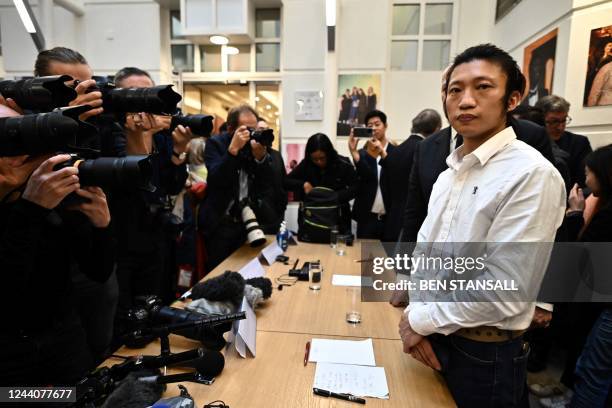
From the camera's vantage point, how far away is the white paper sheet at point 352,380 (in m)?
0.93

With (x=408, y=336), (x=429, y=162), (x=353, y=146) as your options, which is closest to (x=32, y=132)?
(x=408, y=336)

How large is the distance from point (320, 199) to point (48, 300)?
183 centimetres

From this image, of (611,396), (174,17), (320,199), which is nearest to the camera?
(611,396)

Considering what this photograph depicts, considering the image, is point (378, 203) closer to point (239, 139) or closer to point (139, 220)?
point (239, 139)

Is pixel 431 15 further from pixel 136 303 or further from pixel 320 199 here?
pixel 136 303

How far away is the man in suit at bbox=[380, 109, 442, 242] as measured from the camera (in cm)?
245

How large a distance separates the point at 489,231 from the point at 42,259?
126 centimetres

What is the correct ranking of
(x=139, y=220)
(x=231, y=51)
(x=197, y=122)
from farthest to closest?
1. (x=231, y=51)
2. (x=139, y=220)
3. (x=197, y=122)

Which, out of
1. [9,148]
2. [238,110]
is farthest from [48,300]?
[238,110]

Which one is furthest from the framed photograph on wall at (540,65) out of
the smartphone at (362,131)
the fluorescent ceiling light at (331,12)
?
the fluorescent ceiling light at (331,12)

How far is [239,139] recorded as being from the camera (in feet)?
6.48

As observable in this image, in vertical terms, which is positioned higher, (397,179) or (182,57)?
(182,57)

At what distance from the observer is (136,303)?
39.6 inches

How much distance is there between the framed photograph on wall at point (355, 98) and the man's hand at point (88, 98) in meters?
3.40
